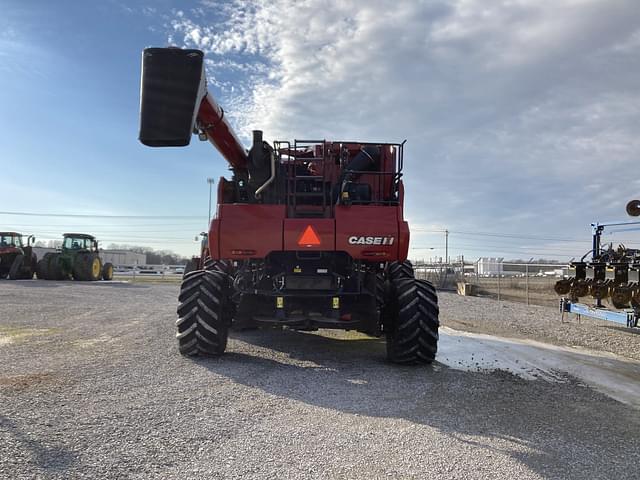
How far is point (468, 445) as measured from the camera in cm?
383

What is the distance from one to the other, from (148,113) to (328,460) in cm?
421

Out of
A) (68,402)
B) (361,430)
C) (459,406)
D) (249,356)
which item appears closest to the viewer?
(361,430)

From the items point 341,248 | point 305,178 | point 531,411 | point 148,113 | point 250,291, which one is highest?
point 148,113

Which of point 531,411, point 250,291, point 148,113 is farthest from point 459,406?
point 148,113

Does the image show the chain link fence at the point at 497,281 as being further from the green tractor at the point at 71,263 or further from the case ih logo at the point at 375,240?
the green tractor at the point at 71,263

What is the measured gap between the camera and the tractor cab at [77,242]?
29000 millimetres

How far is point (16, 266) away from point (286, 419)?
2724cm

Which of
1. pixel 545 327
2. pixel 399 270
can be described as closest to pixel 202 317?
pixel 399 270

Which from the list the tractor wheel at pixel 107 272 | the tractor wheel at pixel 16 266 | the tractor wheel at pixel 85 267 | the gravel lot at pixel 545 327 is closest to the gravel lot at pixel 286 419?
the gravel lot at pixel 545 327

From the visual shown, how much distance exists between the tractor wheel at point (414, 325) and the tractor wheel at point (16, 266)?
2614cm

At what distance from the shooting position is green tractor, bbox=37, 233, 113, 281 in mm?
27312

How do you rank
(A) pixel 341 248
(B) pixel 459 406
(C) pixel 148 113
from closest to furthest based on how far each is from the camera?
(B) pixel 459 406 → (C) pixel 148 113 → (A) pixel 341 248

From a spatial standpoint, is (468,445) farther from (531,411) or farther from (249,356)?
(249,356)

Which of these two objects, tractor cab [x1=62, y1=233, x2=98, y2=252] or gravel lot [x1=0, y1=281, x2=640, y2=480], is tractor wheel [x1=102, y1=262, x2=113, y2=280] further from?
gravel lot [x1=0, y1=281, x2=640, y2=480]
